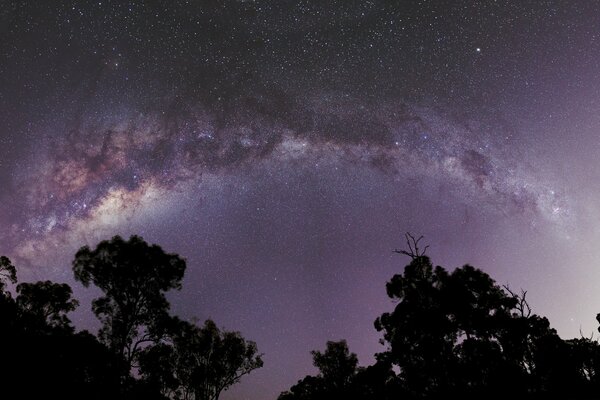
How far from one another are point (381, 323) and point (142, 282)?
2276cm

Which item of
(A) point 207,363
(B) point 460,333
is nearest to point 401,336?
(B) point 460,333

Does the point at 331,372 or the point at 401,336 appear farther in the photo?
the point at 331,372

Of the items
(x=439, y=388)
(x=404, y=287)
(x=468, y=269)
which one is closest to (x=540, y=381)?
(x=439, y=388)

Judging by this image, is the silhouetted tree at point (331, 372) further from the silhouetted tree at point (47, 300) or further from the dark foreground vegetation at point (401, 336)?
the silhouetted tree at point (47, 300)

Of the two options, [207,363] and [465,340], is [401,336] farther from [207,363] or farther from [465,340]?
[207,363]

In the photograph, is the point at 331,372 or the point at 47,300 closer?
the point at 47,300

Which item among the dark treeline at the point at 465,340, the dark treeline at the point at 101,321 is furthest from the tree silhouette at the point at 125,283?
the dark treeline at the point at 465,340

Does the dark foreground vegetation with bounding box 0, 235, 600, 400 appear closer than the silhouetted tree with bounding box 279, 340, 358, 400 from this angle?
Yes

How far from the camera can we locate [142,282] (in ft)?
108

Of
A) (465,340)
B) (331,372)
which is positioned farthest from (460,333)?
(331,372)

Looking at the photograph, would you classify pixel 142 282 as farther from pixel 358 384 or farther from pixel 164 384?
pixel 358 384

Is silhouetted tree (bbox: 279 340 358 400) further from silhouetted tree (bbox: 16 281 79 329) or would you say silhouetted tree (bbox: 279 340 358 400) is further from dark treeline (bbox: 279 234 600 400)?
silhouetted tree (bbox: 16 281 79 329)

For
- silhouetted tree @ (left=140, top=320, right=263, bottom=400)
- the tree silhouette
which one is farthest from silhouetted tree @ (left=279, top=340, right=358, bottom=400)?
the tree silhouette

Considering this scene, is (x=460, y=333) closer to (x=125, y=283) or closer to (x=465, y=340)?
(x=465, y=340)
